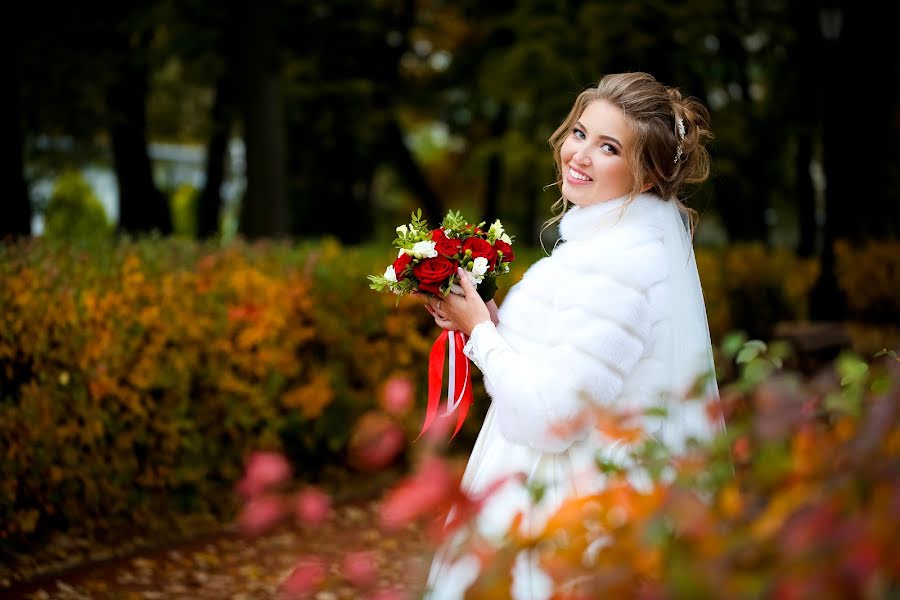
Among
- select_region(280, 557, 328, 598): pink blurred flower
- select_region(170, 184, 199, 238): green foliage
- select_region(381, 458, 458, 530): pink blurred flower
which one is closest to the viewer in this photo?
select_region(381, 458, 458, 530): pink blurred flower

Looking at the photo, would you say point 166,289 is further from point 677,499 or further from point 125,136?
point 125,136

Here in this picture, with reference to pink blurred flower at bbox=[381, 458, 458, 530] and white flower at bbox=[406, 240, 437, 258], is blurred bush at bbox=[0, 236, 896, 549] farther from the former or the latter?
pink blurred flower at bbox=[381, 458, 458, 530]

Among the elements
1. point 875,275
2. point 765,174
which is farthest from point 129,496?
point 765,174

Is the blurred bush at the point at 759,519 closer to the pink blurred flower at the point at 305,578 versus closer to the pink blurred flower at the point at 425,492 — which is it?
the pink blurred flower at the point at 425,492

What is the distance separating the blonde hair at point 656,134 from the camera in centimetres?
298

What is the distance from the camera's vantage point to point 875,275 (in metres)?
14.0

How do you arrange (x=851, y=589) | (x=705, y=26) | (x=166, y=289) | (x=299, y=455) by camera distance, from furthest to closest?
1. (x=705, y=26)
2. (x=299, y=455)
3. (x=166, y=289)
4. (x=851, y=589)

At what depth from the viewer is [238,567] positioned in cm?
606

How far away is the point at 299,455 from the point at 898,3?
33.0 feet

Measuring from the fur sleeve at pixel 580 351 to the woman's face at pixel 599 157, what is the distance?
0.25 meters

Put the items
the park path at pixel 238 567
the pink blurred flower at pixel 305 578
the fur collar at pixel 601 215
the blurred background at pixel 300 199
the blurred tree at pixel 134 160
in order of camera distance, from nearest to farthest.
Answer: the pink blurred flower at pixel 305 578 < the fur collar at pixel 601 215 < the park path at pixel 238 567 < the blurred background at pixel 300 199 < the blurred tree at pixel 134 160

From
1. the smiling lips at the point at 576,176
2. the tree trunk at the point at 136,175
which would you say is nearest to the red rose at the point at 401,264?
the smiling lips at the point at 576,176

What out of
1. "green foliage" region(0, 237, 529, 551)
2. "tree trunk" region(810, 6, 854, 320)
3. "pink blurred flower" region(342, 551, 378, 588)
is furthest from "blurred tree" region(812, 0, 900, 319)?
"pink blurred flower" region(342, 551, 378, 588)

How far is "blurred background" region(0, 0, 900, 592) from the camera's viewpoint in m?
5.80
